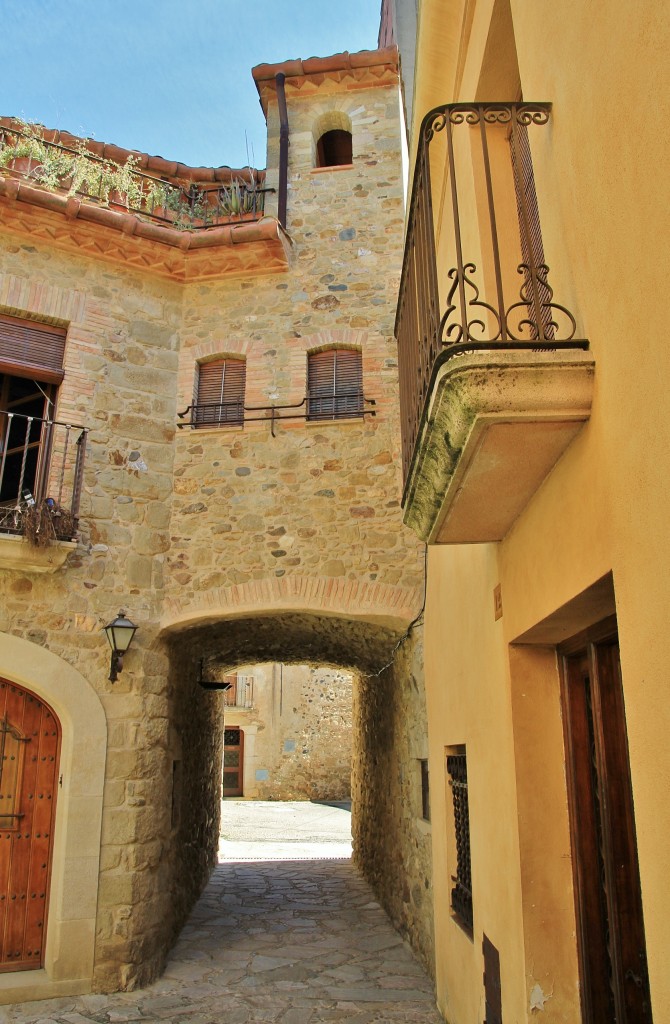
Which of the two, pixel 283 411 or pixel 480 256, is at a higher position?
pixel 283 411

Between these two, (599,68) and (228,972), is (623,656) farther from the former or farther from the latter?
(228,972)

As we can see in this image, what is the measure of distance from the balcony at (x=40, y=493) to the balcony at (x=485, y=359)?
11.9 feet

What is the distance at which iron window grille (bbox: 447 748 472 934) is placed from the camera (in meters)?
4.85

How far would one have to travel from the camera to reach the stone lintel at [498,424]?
8.02 feet

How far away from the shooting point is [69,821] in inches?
253

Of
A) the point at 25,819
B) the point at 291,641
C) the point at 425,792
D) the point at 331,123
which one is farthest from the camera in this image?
the point at 291,641

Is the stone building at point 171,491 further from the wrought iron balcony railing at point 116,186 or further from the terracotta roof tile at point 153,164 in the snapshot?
the terracotta roof tile at point 153,164

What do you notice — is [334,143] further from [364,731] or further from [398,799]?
[364,731]

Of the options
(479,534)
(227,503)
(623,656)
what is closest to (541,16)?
(479,534)

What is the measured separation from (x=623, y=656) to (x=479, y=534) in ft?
5.32

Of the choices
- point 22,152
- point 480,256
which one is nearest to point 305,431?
point 480,256

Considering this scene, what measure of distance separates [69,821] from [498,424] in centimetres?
563

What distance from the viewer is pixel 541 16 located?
289 centimetres

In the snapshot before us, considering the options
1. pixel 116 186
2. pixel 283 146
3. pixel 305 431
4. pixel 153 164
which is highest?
pixel 153 164
